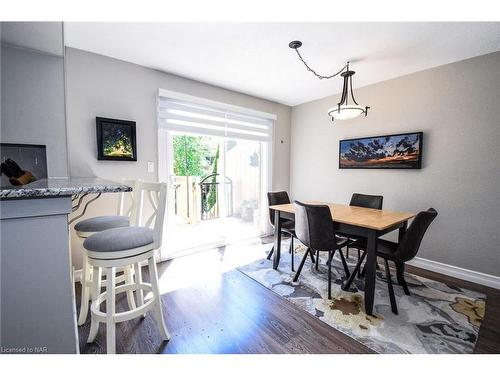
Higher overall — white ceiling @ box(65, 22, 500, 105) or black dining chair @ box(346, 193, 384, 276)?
white ceiling @ box(65, 22, 500, 105)

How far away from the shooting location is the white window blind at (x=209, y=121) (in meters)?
2.71

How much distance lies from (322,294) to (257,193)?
7.47 ft

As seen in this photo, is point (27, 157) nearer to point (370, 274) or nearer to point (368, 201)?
point (370, 274)

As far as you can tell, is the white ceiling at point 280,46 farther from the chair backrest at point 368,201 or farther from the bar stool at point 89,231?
the chair backrest at point 368,201

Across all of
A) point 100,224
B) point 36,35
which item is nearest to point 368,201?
point 100,224

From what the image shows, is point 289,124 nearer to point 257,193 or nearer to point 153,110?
point 257,193

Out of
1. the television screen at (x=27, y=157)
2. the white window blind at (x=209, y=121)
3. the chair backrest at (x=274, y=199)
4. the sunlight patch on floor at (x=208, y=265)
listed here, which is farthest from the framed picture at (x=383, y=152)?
the television screen at (x=27, y=157)

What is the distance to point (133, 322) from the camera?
5.43 feet

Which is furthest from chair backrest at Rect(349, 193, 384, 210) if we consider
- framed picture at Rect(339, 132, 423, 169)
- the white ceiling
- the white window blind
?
the white window blind

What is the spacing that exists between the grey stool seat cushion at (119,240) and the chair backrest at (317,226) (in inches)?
51.9

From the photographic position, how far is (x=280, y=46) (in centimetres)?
211

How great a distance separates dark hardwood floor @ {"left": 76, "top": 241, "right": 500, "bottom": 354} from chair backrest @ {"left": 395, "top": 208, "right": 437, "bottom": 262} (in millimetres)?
663

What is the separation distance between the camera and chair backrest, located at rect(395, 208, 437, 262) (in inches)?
66.3

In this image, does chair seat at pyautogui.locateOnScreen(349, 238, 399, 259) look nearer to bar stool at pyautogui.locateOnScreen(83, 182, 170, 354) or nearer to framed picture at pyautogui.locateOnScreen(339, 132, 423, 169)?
framed picture at pyautogui.locateOnScreen(339, 132, 423, 169)
